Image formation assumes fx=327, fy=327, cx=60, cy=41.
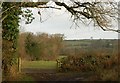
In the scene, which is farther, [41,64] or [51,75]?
[51,75]

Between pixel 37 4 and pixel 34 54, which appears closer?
pixel 34 54

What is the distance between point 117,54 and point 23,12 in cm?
315

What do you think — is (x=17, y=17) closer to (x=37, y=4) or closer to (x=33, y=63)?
(x=37, y=4)

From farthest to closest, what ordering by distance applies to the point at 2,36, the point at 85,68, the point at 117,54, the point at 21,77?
the point at 2,36 → the point at 21,77 → the point at 85,68 → the point at 117,54

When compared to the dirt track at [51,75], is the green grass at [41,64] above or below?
above

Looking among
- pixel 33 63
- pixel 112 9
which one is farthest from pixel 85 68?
pixel 112 9

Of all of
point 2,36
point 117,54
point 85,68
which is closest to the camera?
point 117,54

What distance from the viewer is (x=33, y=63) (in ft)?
23.2

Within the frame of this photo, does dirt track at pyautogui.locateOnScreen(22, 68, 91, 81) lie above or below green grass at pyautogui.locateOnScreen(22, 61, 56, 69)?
below

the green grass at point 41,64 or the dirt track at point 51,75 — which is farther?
the green grass at point 41,64

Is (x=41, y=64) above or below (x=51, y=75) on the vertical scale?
above

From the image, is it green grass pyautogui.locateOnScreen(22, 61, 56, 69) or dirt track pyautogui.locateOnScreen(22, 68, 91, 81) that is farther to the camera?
green grass pyautogui.locateOnScreen(22, 61, 56, 69)

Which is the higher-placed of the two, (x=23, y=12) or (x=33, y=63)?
(x=23, y=12)

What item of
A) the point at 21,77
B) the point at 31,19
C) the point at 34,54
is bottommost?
the point at 21,77
